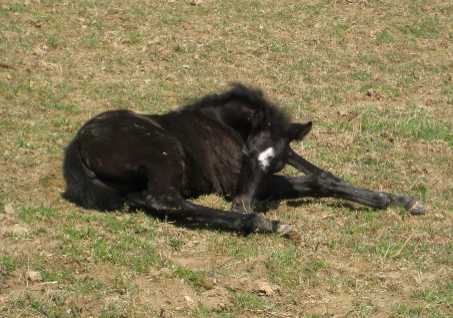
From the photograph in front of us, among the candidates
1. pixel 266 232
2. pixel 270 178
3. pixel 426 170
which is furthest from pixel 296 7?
pixel 266 232

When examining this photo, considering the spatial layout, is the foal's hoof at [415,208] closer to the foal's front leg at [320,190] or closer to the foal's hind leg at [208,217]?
the foal's front leg at [320,190]

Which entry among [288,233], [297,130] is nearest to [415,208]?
[297,130]

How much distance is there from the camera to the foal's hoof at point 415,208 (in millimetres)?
8102

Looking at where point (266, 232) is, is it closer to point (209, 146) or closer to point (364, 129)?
point (209, 146)

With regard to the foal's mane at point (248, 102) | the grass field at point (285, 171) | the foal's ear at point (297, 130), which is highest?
the foal's mane at point (248, 102)

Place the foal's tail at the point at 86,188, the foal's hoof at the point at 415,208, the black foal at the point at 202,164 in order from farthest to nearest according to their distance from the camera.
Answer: the foal's hoof at the point at 415,208 → the foal's tail at the point at 86,188 → the black foal at the point at 202,164

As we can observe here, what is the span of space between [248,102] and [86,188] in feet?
6.76

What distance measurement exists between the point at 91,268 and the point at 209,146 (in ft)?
8.66

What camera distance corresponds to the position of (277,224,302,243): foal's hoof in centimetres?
699

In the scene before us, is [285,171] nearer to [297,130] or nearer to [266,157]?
[297,130]

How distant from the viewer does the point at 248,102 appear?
844 cm

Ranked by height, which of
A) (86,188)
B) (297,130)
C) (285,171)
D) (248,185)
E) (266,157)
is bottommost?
(285,171)

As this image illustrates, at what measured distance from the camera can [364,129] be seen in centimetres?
1098

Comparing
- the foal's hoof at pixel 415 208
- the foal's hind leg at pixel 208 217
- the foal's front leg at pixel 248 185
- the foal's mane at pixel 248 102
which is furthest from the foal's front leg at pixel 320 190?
the foal's hind leg at pixel 208 217
